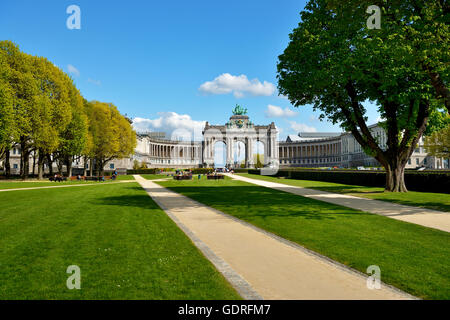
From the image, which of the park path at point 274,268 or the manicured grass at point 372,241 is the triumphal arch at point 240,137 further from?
the park path at point 274,268

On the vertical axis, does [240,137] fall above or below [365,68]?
above

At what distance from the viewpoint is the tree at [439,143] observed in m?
56.8

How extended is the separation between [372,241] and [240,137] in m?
144

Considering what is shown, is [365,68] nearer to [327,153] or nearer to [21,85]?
[21,85]

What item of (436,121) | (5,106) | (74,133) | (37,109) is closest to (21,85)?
(37,109)

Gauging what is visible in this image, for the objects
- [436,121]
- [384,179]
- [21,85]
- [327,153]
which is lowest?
[384,179]

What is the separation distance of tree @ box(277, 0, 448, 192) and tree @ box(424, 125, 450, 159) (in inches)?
1611

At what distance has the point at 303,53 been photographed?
72.7 ft

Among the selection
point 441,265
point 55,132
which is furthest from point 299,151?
point 441,265

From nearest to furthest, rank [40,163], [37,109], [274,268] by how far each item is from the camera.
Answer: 1. [274,268]
2. [37,109]
3. [40,163]

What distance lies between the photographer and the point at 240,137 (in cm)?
15250
